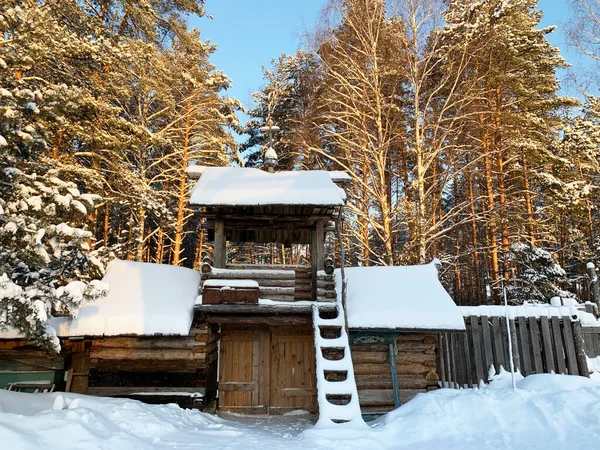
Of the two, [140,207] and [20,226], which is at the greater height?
[140,207]

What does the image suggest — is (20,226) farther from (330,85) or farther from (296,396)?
(330,85)

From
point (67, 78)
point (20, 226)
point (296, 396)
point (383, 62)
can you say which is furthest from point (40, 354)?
point (383, 62)

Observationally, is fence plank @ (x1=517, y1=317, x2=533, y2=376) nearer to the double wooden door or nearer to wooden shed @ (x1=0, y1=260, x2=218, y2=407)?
the double wooden door

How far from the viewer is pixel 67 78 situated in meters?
11.6

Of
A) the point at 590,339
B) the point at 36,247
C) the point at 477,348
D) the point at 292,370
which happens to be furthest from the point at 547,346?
the point at 36,247

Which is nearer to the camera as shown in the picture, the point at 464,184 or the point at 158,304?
the point at 158,304

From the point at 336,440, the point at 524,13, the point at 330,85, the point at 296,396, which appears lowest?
the point at 296,396

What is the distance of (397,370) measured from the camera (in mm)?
9180

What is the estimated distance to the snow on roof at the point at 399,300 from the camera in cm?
859

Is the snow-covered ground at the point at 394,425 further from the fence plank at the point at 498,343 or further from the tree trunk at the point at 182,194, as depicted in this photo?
the tree trunk at the point at 182,194

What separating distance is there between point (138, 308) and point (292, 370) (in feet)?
13.8

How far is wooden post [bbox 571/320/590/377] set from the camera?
8.55 metres

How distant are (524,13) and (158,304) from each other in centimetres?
2071

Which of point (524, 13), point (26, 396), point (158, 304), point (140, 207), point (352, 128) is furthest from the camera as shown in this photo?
point (524, 13)
